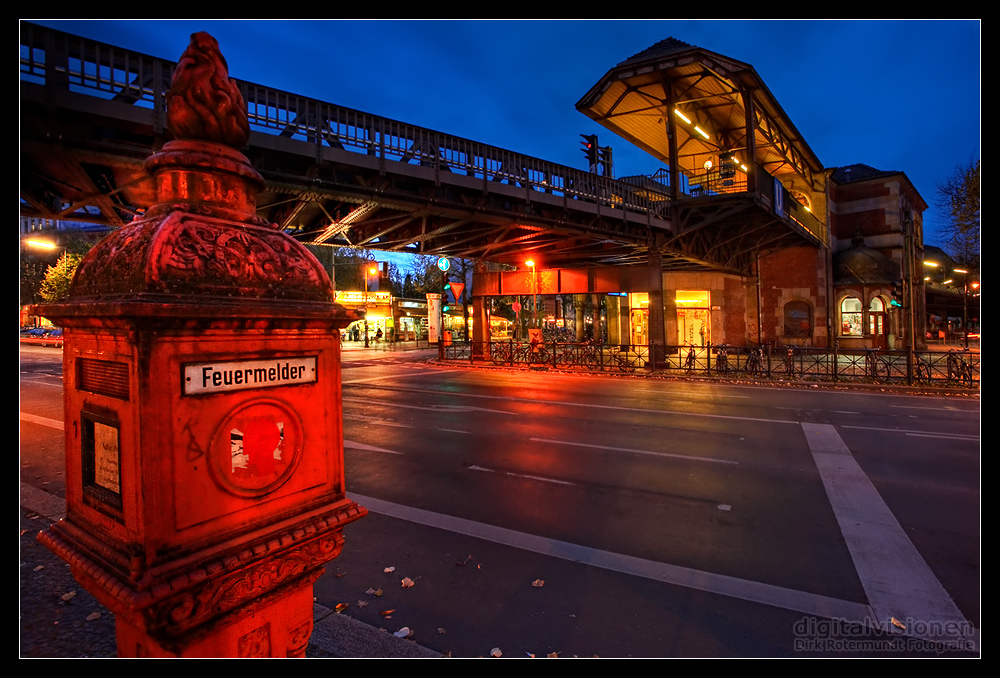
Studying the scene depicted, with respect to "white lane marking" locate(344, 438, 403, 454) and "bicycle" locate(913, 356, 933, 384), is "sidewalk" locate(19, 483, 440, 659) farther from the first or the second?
"bicycle" locate(913, 356, 933, 384)

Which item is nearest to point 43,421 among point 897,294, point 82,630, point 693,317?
point 82,630

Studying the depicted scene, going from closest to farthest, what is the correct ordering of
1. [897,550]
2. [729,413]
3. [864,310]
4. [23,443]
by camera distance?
[897,550] → [23,443] → [729,413] → [864,310]

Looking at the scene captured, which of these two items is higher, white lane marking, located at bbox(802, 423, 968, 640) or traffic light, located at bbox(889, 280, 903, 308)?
traffic light, located at bbox(889, 280, 903, 308)

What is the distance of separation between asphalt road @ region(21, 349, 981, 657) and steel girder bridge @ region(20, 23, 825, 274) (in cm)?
593

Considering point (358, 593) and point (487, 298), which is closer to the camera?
point (358, 593)

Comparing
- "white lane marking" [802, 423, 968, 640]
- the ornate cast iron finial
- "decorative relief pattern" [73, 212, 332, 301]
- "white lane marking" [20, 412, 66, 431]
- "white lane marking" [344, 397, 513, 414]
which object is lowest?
"white lane marking" [802, 423, 968, 640]

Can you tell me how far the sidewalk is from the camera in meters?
3.34

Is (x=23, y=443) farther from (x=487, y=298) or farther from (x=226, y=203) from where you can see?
(x=487, y=298)

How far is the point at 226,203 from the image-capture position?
2402mm

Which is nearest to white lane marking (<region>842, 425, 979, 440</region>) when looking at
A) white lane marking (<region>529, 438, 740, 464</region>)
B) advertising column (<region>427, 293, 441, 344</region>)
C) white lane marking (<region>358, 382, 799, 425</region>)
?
white lane marking (<region>358, 382, 799, 425</region>)

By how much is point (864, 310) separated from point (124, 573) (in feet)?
122

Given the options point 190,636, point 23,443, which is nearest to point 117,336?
point 190,636

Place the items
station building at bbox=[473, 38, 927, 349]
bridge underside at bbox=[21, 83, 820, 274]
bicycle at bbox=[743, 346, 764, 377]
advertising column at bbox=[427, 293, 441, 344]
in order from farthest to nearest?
advertising column at bbox=[427, 293, 441, 344], station building at bbox=[473, 38, 927, 349], bicycle at bbox=[743, 346, 764, 377], bridge underside at bbox=[21, 83, 820, 274]

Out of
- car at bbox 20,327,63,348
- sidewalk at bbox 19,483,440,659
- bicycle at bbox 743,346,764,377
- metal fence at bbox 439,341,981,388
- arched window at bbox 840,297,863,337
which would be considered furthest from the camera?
car at bbox 20,327,63,348
